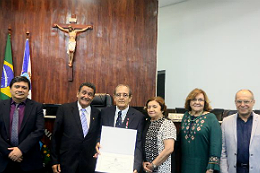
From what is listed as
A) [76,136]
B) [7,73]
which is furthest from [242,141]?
[7,73]

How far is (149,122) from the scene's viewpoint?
268 cm

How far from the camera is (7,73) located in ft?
18.5

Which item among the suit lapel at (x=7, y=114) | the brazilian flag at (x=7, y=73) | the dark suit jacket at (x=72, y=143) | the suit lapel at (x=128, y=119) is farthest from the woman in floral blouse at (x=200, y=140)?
the brazilian flag at (x=7, y=73)

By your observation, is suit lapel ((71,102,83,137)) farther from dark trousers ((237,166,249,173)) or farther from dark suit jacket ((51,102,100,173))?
dark trousers ((237,166,249,173))

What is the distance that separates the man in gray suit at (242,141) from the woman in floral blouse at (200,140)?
0.11 meters

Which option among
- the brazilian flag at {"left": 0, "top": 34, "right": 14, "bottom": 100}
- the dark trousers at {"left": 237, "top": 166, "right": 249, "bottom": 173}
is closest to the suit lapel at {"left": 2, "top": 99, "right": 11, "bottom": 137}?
the dark trousers at {"left": 237, "top": 166, "right": 249, "bottom": 173}

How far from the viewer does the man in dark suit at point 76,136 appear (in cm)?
255

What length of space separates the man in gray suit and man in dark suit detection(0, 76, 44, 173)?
1.75m

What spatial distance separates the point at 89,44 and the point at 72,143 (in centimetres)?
374

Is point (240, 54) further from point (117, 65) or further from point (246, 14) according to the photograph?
point (117, 65)

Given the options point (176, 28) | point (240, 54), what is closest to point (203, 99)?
point (240, 54)

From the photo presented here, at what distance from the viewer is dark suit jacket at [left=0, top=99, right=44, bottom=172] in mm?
2510

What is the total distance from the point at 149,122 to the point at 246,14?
454 centimetres

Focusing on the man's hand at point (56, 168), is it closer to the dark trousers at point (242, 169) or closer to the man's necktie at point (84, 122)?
the man's necktie at point (84, 122)
